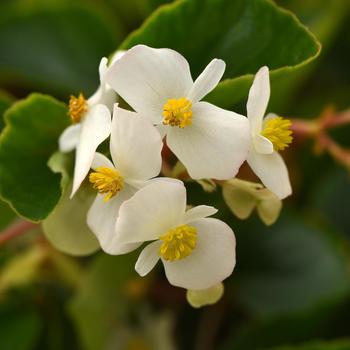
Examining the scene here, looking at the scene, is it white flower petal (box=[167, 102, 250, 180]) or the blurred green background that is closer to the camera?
white flower petal (box=[167, 102, 250, 180])

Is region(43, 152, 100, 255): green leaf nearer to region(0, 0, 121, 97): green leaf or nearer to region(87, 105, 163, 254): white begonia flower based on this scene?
region(87, 105, 163, 254): white begonia flower

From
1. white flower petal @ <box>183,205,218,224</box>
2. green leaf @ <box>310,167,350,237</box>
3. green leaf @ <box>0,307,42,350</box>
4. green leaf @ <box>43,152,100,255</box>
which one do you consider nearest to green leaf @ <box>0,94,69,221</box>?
green leaf @ <box>43,152,100,255</box>

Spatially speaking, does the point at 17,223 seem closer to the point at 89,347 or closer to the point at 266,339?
the point at 89,347

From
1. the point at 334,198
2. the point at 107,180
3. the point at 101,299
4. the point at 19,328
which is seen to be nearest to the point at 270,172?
the point at 107,180

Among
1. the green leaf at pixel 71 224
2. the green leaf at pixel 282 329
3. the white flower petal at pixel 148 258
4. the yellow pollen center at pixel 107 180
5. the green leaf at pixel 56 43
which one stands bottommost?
the green leaf at pixel 282 329

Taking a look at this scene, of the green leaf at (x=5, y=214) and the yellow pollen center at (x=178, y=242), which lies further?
the green leaf at (x=5, y=214)

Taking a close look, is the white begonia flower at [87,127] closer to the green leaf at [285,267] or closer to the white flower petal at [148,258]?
the white flower petal at [148,258]

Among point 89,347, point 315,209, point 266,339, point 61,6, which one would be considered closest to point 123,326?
point 89,347

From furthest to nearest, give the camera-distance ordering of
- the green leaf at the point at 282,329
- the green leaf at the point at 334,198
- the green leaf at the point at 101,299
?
the green leaf at the point at 334,198, the green leaf at the point at 282,329, the green leaf at the point at 101,299

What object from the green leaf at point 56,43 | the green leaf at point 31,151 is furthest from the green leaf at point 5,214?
the green leaf at point 56,43
